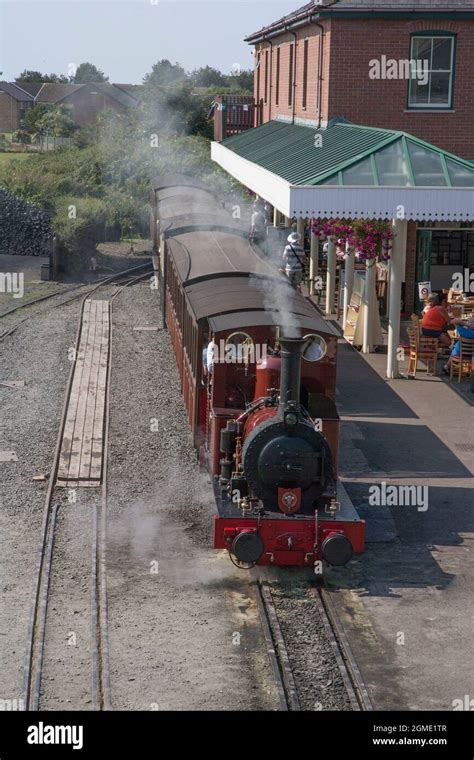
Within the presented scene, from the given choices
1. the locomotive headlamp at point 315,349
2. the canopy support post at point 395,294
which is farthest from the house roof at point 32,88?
the locomotive headlamp at point 315,349

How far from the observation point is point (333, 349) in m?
10.9

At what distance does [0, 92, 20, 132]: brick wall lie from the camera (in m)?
108

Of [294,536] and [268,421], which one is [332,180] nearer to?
[268,421]

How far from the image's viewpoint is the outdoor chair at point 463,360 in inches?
703

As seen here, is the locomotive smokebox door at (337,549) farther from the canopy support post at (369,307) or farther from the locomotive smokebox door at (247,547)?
the canopy support post at (369,307)

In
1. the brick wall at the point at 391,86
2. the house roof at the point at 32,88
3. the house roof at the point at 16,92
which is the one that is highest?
the house roof at the point at 32,88

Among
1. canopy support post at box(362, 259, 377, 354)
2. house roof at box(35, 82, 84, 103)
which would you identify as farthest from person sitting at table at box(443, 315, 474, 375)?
house roof at box(35, 82, 84, 103)

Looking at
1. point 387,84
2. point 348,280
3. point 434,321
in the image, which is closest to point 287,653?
point 434,321

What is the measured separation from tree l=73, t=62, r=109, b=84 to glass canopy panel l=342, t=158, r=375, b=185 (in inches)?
5191

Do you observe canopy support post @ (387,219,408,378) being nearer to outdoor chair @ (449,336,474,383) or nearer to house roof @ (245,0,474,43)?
outdoor chair @ (449,336,474,383)

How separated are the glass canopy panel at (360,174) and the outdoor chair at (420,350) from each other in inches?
124

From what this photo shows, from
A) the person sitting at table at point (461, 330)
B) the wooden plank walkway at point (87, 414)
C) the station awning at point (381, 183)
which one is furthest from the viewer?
the person sitting at table at point (461, 330)

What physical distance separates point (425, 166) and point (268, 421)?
856cm
